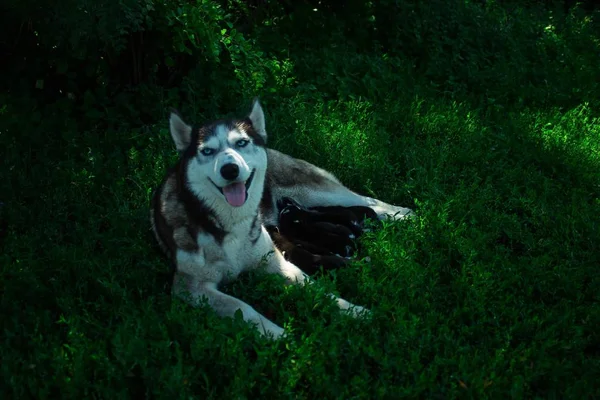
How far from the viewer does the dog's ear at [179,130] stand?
4383 millimetres

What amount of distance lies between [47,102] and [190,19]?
5.54 ft

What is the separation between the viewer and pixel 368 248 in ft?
15.8

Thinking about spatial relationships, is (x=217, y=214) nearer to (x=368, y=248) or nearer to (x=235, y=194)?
(x=235, y=194)

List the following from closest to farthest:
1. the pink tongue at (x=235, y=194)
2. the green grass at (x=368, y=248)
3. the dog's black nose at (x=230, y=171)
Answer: the green grass at (x=368, y=248)
the dog's black nose at (x=230, y=171)
the pink tongue at (x=235, y=194)

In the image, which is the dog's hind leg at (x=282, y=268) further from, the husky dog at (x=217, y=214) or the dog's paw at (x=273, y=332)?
the dog's paw at (x=273, y=332)

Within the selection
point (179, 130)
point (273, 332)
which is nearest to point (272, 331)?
point (273, 332)

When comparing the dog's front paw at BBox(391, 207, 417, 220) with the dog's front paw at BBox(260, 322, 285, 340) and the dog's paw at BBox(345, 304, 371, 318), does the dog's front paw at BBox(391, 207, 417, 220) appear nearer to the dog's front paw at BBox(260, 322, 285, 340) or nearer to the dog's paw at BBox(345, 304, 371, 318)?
the dog's paw at BBox(345, 304, 371, 318)

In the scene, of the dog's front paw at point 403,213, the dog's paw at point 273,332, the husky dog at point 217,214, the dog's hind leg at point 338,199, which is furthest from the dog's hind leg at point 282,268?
the dog's front paw at point 403,213

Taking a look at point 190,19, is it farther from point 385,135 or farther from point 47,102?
point 385,135

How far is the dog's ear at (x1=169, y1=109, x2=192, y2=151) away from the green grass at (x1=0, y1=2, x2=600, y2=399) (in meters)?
0.82

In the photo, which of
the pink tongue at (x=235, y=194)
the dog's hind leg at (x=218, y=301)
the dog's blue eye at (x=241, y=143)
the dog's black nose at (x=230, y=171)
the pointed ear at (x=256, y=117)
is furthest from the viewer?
the pointed ear at (x=256, y=117)

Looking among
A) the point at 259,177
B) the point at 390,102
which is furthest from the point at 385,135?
the point at 259,177

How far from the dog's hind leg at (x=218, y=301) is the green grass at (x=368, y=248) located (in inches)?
3.8

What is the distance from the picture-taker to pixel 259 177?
14.4 ft
